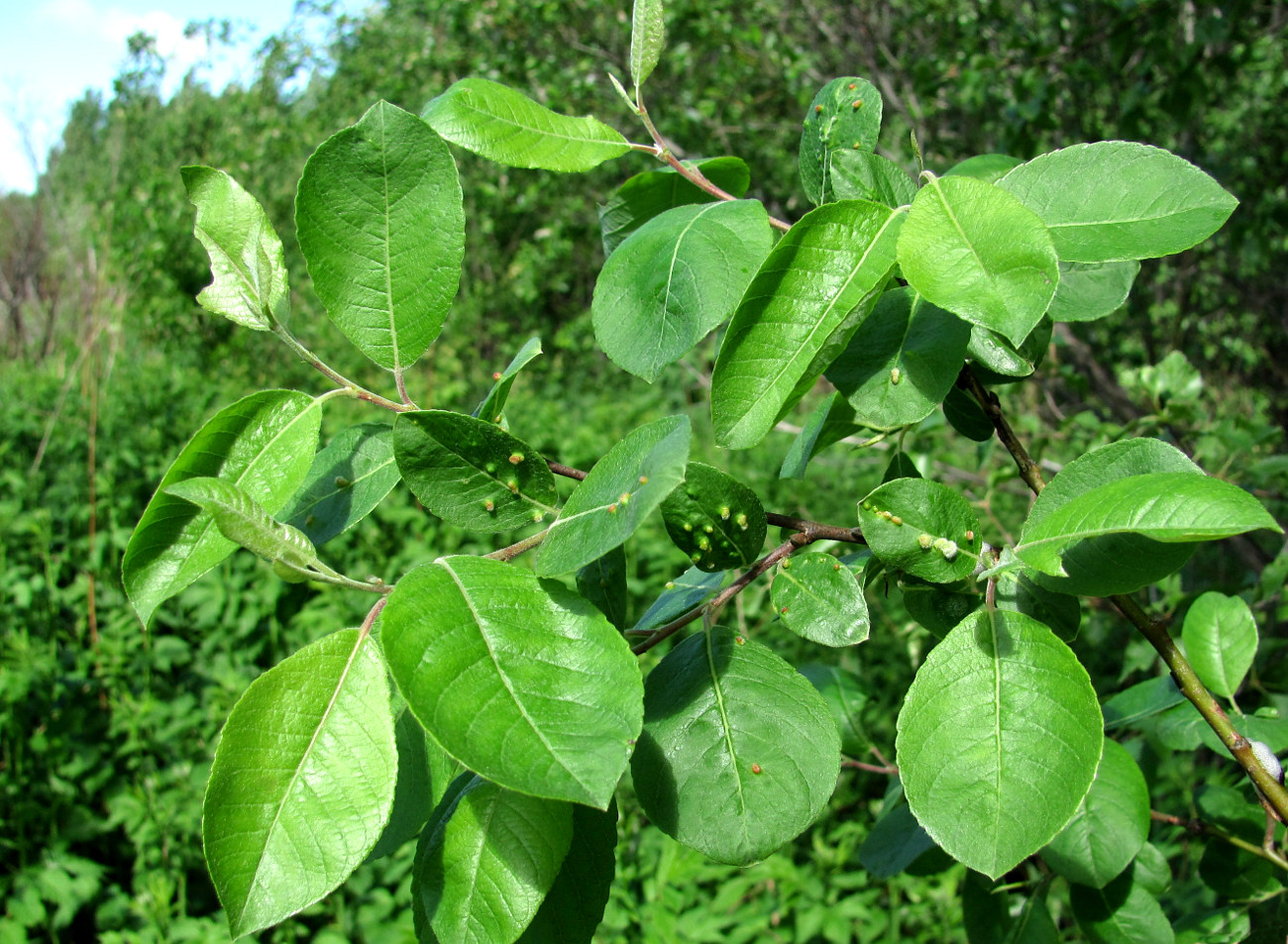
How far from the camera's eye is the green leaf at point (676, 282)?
599 millimetres

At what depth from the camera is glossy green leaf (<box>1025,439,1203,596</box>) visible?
20.3 inches

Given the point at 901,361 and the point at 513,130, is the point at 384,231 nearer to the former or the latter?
the point at 513,130

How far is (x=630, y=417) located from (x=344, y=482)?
19.5 ft

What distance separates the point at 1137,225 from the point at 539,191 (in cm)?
613

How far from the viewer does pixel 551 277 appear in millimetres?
8414

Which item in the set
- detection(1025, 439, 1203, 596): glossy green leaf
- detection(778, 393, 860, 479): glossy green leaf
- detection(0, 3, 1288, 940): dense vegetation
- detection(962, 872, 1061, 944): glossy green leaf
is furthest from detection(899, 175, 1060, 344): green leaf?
detection(962, 872, 1061, 944): glossy green leaf

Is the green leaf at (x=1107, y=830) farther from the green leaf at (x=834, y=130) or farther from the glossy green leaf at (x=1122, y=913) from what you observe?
the green leaf at (x=834, y=130)

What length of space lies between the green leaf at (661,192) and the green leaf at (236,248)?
0.28 meters

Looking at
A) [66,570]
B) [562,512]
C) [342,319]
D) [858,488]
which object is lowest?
[858,488]

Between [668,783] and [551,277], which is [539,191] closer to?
→ [551,277]

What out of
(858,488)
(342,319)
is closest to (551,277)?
(858,488)

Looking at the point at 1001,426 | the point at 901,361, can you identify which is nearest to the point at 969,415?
the point at 1001,426

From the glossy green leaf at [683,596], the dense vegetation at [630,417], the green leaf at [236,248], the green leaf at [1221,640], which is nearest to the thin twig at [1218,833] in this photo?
the dense vegetation at [630,417]

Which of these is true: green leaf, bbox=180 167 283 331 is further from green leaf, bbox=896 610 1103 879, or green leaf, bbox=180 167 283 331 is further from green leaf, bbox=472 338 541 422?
green leaf, bbox=896 610 1103 879
